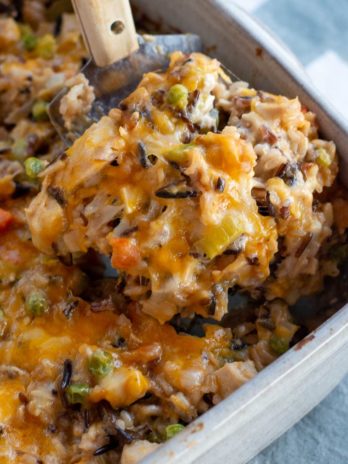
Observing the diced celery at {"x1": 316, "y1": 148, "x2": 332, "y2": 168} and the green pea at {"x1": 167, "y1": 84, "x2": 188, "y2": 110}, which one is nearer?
the green pea at {"x1": 167, "y1": 84, "x2": 188, "y2": 110}

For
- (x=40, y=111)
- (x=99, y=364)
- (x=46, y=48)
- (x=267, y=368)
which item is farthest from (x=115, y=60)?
(x=267, y=368)

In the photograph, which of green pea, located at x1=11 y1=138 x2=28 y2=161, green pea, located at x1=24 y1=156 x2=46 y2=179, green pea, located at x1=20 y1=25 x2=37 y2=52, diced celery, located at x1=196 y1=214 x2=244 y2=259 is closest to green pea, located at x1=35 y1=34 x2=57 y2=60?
green pea, located at x1=20 y1=25 x2=37 y2=52

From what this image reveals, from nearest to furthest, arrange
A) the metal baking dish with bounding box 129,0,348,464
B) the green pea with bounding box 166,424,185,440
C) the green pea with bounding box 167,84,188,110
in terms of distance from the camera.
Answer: the metal baking dish with bounding box 129,0,348,464 → the green pea with bounding box 166,424,185,440 → the green pea with bounding box 167,84,188,110

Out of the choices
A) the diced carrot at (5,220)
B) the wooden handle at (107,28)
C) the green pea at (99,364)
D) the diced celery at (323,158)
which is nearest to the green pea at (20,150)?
the diced carrot at (5,220)

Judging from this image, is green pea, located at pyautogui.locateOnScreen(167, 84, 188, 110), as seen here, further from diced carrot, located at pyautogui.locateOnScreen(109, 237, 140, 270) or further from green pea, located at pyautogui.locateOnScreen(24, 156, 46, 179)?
green pea, located at pyautogui.locateOnScreen(24, 156, 46, 179)

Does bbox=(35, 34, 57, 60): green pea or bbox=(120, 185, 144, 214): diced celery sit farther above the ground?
bbox=(120, 185, 144, 214): diced celery

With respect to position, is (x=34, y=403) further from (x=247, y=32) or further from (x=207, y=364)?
(x=247, y=32)

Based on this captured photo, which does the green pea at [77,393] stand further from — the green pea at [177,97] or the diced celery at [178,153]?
the green pea at [177,97]

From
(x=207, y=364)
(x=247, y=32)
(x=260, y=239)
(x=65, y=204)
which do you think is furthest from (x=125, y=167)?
(x=247, y=32)
